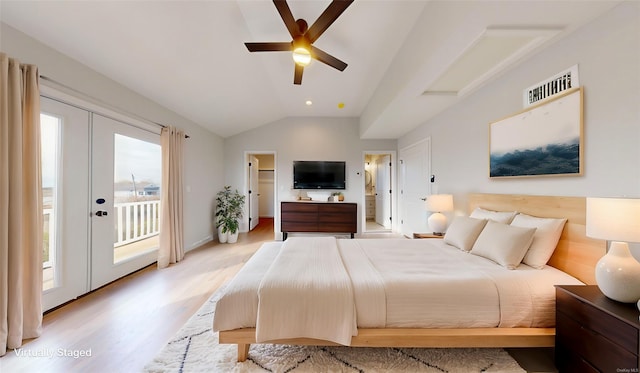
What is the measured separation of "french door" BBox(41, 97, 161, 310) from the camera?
213 centimetres

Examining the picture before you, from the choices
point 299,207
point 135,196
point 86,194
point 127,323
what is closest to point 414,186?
point 299,207

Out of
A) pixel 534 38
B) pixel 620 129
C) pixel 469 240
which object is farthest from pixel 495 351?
pixel 534 38

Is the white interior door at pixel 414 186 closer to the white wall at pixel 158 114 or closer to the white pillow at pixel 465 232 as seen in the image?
the white pillow at pixel 465 232

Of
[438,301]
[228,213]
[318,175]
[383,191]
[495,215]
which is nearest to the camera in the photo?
[438,301]

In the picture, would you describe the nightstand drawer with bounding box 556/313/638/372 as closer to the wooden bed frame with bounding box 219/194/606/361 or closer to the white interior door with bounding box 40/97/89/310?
the wooden bed frame with bounding box 219/194/606/361

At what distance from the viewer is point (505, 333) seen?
1396 mm

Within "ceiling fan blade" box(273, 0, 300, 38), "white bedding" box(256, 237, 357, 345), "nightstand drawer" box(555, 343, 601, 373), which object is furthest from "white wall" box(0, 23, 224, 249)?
"nightstand drawer" box(555, 343, 601, 373)

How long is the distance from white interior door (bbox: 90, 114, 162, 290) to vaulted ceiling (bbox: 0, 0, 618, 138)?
662 millimetres

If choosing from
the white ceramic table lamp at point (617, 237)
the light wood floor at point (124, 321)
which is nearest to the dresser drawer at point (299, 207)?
the light wood floor at point (124, 321)

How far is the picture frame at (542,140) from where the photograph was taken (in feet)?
5.40

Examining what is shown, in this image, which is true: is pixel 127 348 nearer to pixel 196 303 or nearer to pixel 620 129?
pixel 196 303

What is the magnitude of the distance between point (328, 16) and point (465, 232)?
225cm

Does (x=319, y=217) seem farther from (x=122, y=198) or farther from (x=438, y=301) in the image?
(x=438, y=301)

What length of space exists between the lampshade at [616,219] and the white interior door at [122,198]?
4087 millimetres
